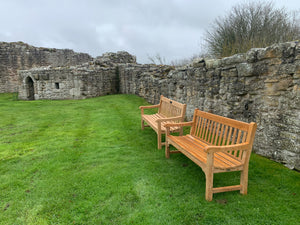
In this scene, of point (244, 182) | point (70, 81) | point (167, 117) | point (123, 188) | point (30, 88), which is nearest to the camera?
point (244, 182)

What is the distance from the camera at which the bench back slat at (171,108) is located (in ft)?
15.0

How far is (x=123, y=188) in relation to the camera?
3139 mm

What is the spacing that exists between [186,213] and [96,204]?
4.06 feet

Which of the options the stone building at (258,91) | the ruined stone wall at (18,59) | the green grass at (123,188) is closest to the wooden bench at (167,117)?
the green grass at (123,188)

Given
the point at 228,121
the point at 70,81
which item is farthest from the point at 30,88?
the point at 228,121

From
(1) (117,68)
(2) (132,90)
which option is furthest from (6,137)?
(1) (117,68)

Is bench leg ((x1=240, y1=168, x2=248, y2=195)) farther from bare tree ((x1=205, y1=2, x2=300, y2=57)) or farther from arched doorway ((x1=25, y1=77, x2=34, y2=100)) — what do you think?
arched doorway ((x1=25, y1=77, x2=34, y2=100))

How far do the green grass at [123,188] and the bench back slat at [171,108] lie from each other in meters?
0.92

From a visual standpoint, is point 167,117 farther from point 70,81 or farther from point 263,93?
point 70,81

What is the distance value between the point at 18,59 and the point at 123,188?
21.2 metres

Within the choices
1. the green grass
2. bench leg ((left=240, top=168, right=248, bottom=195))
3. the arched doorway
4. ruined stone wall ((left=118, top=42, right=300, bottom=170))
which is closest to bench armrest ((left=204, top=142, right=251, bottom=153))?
bench leg ((left=240, top=168, right=248, bottom=195))

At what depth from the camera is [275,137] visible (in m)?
3.57

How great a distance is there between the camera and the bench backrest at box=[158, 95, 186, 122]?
4551 millimetres

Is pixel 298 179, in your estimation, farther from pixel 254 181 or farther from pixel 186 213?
pixel 186 213
